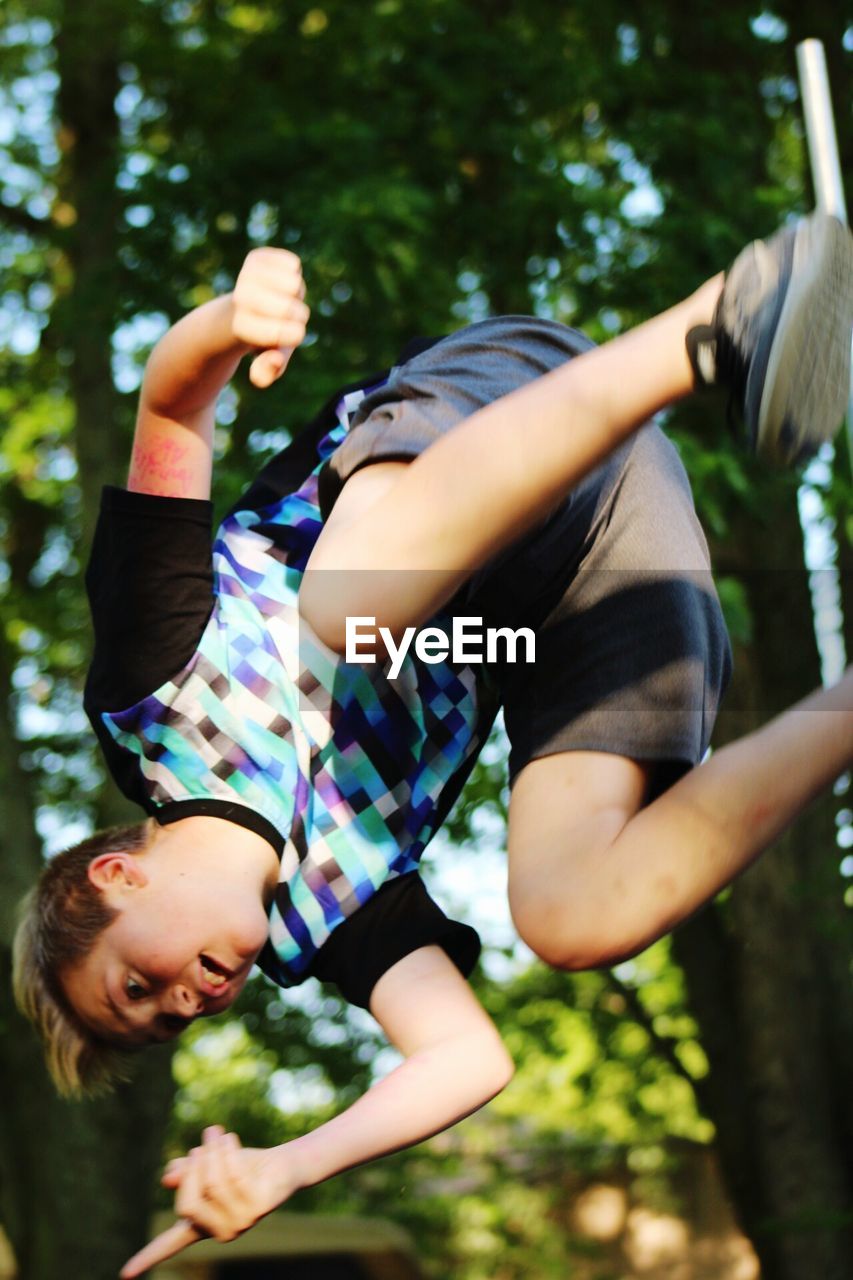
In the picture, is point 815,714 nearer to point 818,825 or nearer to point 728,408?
point 728,408

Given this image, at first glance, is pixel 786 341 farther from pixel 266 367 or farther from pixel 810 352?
pixel 266 367

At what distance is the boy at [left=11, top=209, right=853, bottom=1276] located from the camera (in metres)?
1.82

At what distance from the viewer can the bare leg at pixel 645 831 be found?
1.91 meters

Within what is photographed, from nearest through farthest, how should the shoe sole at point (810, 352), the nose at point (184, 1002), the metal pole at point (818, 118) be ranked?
the shoe sole at point (810, 352)
the nose at point (184, 1002)
the metal pole at point (818, 118)

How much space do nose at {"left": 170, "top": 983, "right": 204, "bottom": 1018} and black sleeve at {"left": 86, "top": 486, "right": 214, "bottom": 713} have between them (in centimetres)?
41

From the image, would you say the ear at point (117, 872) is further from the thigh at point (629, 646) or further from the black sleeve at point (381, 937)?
the thigh at point (629, 646)

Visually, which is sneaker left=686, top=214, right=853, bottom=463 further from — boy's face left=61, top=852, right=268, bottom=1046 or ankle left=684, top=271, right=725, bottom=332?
boy's face left=61, top=852, right=268, bottom=1046

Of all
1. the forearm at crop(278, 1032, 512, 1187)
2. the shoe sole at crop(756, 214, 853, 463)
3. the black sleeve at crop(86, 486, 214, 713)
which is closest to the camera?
the shoe sole at crop(756, 214, 853, 463)

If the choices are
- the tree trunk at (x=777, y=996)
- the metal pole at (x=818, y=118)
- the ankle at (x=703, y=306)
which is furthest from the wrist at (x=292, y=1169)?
the tree trunk at (x=777, y=996)

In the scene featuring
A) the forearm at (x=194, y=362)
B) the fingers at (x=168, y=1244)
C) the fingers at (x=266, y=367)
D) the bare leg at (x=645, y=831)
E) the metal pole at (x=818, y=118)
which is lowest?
the fingers at (x=168, y=1244)

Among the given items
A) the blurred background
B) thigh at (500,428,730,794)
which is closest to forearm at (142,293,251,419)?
thigh at (500,428,730,794)

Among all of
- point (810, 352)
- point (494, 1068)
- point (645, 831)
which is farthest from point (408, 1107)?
point (810, 352)

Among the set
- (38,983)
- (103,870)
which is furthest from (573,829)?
(38,983)

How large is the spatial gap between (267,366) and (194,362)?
8.1 inches
